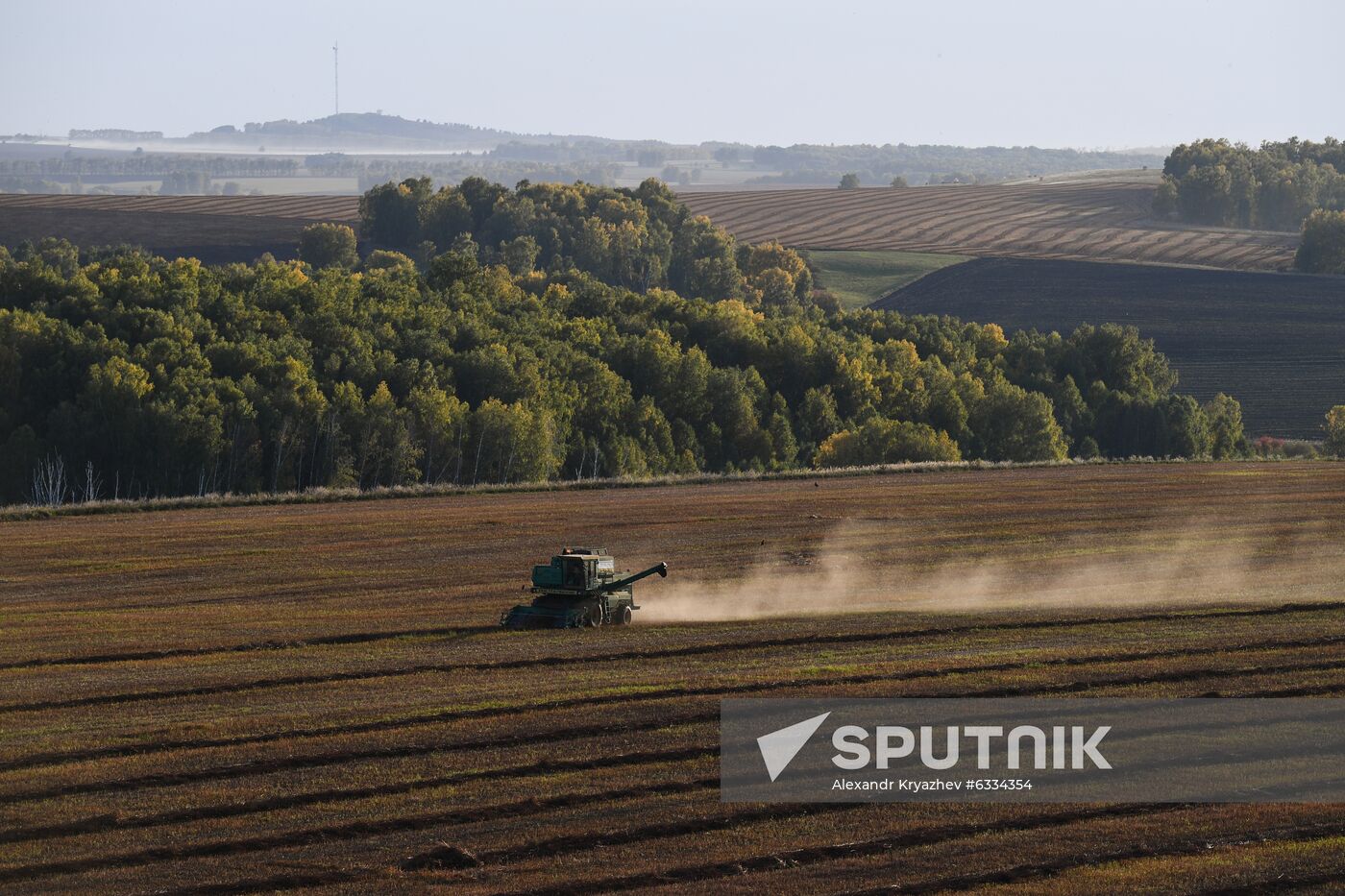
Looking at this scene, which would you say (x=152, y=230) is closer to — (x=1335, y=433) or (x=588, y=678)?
(x=1335, y=433)

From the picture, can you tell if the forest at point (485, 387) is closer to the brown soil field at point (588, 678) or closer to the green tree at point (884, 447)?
the green tree at point (884, 447)

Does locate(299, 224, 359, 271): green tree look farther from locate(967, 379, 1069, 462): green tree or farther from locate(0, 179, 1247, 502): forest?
locate(967, 379, 1069, 462): green tree

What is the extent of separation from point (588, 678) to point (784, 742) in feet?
20.5

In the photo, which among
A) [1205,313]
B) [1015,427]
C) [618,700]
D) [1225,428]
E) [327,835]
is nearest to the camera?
[327,835]

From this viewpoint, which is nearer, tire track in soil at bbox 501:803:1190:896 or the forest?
tire track in soil at bbox 501:803:1190:896

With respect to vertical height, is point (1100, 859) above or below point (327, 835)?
above

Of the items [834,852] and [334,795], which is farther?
[334,795]

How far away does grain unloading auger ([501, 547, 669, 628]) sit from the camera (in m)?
35.6

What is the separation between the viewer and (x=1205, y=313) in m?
148

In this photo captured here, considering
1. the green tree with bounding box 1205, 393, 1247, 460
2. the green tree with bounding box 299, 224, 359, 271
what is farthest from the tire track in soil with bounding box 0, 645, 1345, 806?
the green tree with bounding box 299, 224, 359, 271

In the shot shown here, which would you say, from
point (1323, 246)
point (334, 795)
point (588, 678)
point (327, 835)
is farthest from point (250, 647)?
point (1323, 246)

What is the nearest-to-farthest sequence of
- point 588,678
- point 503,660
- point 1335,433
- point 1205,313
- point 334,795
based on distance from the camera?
1. point 334,795
2. point 588,678
3. point 503,660
4. point 1335,433
5. point 1205,313

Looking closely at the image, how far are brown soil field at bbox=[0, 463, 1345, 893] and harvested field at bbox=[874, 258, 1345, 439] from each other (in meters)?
71.4

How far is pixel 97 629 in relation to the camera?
3828 centimetres
